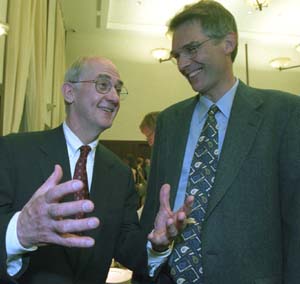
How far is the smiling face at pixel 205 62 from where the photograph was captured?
149 centimetres

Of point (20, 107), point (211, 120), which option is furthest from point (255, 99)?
point (20, 107)

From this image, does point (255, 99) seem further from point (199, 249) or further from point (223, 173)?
point (199, 249)

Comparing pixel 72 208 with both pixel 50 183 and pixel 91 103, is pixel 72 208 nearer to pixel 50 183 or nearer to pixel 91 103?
pixel 50 183

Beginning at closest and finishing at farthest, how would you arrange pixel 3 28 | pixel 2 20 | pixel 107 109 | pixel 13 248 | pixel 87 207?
1. pixel 87 207
2. pixel 13 248
3. pixel 107 109
4. pixel 3 28
5. pixel 2 20

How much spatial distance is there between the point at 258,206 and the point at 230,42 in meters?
0.72

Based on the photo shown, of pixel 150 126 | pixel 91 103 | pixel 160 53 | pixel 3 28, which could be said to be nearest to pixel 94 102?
pixel 91 103

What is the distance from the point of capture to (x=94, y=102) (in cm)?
170

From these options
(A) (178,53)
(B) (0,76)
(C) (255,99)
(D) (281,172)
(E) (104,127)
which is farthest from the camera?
(B) (0,76)

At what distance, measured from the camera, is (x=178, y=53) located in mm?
1549

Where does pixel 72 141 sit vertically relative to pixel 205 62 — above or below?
below

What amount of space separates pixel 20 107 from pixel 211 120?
102 inches

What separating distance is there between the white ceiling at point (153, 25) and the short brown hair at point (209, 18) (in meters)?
5.14

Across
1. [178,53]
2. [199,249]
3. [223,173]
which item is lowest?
[199,249]

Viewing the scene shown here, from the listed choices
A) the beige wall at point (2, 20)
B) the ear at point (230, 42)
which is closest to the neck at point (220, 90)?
the ear at point (230, 42)
